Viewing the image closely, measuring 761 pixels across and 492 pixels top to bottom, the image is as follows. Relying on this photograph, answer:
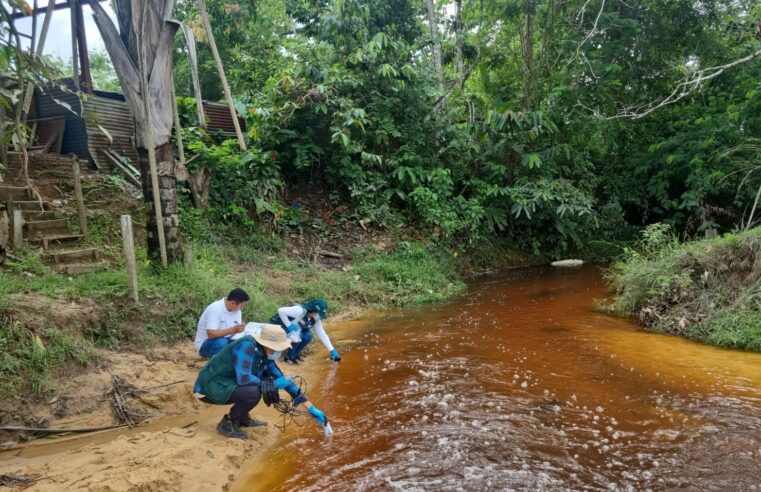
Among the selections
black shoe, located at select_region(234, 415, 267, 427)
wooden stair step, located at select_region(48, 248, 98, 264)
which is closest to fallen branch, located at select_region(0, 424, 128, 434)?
black shoe, located at select_region(234, 415, 267, 427)

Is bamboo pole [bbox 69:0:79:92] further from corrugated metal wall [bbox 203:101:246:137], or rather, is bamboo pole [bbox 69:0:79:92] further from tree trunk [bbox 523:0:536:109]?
tree trunk [bbox 523:0:536:109]

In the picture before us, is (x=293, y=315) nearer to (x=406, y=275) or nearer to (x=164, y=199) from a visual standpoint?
(x=164, y=199)

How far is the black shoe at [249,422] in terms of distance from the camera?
15.3ft

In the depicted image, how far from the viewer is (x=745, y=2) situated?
14.2m

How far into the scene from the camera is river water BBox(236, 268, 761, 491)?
3.85 metres

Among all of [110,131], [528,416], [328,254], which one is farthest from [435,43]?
[528,416]

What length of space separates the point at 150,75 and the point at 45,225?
3684 millimetres

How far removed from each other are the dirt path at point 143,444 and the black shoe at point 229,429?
0.07m

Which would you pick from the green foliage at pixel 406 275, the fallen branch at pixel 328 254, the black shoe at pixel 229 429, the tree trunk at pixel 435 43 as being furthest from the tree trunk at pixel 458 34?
the black shoe at pixel 229 429

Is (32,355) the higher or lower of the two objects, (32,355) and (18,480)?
the higher

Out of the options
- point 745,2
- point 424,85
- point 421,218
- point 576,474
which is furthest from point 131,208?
point 745,2

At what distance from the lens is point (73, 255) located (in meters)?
7.95

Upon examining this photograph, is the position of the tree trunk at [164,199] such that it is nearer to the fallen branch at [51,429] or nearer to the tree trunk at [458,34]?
the fallen branch at [51,429]

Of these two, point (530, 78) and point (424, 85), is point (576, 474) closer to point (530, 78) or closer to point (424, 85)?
point (424, 85)
